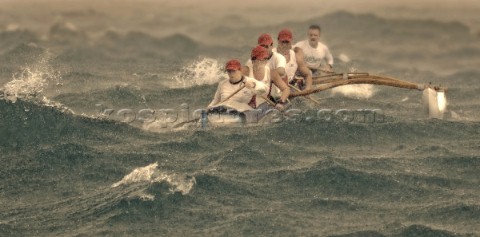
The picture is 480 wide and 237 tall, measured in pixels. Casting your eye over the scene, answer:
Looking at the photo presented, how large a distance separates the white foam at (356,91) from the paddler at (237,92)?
6.03 metres

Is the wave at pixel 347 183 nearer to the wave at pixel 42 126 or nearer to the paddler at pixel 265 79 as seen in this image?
the paddler at pixel 265 79

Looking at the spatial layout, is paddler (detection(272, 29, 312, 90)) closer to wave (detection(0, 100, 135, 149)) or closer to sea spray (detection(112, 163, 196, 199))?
wave (detection(0, 100, 135, 149))

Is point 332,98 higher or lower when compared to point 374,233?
higher

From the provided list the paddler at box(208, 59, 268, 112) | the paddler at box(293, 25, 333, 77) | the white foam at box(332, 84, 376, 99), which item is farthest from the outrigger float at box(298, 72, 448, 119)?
the white foam at box(332, 84, 376, 99)

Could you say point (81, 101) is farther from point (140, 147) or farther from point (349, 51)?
point (349, 51)

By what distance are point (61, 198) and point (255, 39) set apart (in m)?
25.4

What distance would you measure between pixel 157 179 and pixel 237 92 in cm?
390

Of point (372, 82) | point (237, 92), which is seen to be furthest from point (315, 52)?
point (237, 92)

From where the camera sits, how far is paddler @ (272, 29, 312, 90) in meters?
23.9

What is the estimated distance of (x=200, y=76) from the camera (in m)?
29.2

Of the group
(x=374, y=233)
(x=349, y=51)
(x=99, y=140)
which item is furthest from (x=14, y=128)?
(x=349, y=51)

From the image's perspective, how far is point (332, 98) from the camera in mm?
26281

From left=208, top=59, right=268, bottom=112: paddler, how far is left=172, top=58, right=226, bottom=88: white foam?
6532 mm

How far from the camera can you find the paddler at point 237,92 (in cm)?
2126
